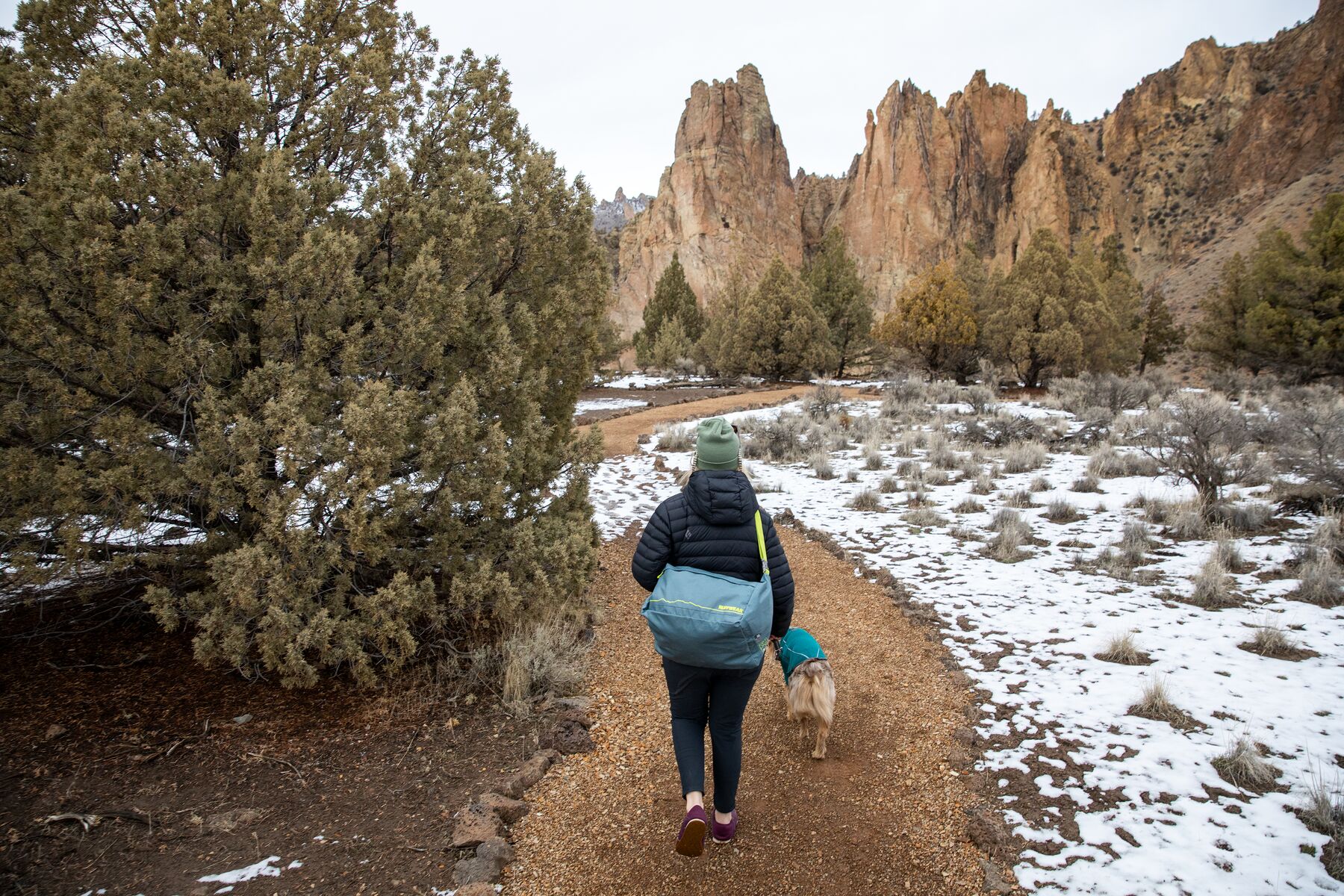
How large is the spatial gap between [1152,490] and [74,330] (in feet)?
35.8

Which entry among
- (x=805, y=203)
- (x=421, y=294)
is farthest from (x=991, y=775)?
(x=805, y=203)

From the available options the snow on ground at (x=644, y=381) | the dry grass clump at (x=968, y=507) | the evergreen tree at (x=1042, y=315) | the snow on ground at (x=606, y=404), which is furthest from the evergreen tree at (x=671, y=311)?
the dry grass clump at (x=968, y=507)

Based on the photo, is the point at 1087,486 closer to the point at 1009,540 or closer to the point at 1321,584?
the point at 1009,540

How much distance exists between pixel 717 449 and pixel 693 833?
1.59m

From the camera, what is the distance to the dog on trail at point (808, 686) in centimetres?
361

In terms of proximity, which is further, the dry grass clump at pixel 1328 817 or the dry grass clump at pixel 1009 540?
the dry grass clump at pixel 1009 540

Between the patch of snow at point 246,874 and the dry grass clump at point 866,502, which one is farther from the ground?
the patch of snow at point 246,874

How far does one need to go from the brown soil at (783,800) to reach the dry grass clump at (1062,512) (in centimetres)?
415

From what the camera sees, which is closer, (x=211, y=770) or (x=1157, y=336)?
(x=211, y=770)

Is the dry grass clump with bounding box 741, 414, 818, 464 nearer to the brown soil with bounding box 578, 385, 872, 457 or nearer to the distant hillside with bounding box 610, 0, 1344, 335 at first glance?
the brown soil with bounding box 578, 385, 872, 457

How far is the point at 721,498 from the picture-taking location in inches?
106

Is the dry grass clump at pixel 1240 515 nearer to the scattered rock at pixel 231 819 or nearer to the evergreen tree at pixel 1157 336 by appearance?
the scattered rock at pixel 231 819

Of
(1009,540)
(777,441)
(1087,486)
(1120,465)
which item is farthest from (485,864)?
(777,441)

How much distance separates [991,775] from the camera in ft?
11.3
